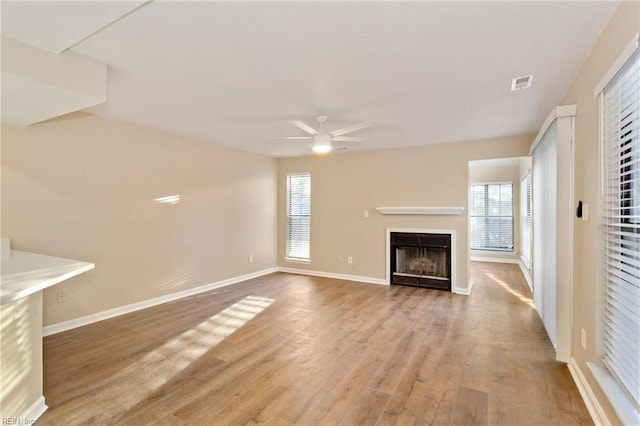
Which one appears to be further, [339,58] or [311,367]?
[311,367]

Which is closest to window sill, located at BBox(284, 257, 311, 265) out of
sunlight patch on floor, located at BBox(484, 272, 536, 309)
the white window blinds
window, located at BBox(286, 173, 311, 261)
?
window, located at BBox(286, 173, 311, 261)

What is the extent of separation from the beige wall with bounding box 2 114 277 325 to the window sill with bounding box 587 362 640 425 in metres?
4.80

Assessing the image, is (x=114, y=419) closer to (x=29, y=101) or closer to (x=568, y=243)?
(x=29, y=101)

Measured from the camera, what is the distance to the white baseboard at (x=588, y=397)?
1.89m

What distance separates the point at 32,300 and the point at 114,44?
1835mm

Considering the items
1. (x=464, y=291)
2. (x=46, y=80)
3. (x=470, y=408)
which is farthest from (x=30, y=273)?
(x=464, y=291)

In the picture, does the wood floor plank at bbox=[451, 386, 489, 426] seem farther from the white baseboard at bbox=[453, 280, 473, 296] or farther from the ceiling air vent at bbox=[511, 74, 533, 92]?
the white baseboard at bbox=[453, 280, 473, 296]

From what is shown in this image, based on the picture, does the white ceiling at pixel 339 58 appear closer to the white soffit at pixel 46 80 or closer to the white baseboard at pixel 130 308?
the white soffit at pixel 46 80

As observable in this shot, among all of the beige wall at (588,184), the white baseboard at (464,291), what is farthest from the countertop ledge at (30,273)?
the white baseboard at (464,291)

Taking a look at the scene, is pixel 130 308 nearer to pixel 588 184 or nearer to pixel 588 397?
pixel 588 397

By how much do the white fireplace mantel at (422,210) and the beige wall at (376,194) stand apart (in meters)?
0.12

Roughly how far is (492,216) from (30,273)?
8916mm

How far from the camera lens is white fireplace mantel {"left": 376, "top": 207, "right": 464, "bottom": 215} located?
502 cm

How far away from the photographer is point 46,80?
2.17 metres
